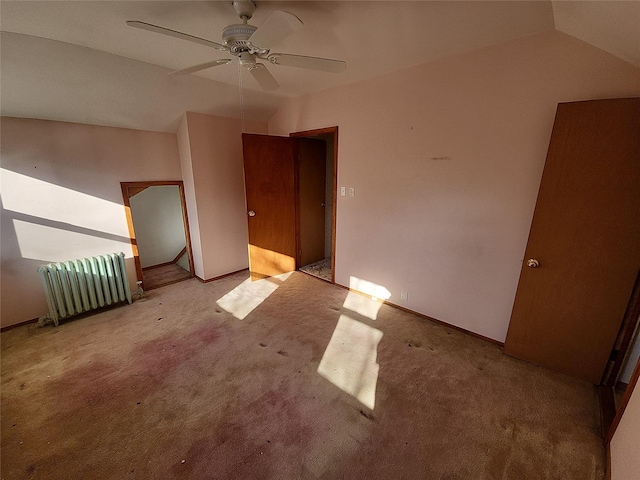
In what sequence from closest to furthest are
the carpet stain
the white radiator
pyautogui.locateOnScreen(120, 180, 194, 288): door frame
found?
the carpet stain
the white radiator
pyautogui.locateOnScreen(120, 180, 194, 288): door frame

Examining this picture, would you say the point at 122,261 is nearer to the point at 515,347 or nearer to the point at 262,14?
the point at 262,14

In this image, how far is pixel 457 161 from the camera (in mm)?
2312

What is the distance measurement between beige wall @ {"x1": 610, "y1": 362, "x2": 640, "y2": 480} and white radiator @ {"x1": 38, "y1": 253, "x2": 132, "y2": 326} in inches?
161

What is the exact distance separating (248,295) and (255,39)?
2720 millimetres

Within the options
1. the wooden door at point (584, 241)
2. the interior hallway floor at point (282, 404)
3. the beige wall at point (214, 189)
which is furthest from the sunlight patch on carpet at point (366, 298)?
the beige wall at point (214, 189)

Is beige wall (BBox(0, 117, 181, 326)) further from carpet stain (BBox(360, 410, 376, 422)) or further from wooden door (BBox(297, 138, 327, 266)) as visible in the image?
carpet stain (BBox(360, 410, 376, 422))

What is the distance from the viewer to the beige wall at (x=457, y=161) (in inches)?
73.5

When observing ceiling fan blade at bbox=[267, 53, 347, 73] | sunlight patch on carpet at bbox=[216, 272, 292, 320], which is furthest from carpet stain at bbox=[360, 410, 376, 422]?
ceiling fan blade at bbox=[267, 53, 347, 73]

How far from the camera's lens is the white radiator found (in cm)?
257

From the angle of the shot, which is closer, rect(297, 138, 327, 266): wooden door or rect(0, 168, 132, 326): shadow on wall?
rect(0, 168, 132, 326): shadow on wall

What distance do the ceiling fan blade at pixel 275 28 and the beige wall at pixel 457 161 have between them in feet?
5.38

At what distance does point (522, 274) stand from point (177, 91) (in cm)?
375

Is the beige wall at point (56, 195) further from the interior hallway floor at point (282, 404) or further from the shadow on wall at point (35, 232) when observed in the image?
the interior hallway floor at point (282, 404)

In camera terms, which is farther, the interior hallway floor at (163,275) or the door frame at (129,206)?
the interior hallway floor at (163,275)
